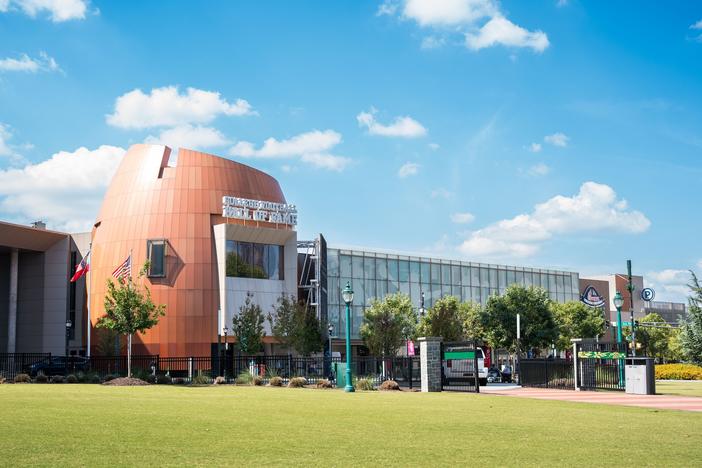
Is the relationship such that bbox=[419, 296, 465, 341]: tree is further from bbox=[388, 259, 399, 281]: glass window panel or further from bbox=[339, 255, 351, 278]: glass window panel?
bbox=[388, 259, 399, 281]: glass window panel

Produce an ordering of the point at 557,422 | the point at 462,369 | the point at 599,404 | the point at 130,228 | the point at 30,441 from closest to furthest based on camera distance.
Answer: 1. the point at 30,441
2. the point at 557,422
3. the point at 599,404
4. the point at 462,369
5. the point at 130,228

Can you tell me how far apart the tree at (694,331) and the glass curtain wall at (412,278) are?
143 ft

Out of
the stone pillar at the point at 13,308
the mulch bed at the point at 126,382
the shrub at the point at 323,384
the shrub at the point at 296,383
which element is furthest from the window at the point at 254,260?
the shrub at the point at 323,384

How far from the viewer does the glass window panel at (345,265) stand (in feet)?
271

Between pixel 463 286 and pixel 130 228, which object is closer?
pixel 130 228

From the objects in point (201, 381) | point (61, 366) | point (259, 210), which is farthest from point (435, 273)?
point (201, 381)

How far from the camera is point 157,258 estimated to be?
2662 inches

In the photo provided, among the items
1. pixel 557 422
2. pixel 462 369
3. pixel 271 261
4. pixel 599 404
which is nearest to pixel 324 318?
pixel 271 261

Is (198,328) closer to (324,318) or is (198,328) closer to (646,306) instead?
(324,318)

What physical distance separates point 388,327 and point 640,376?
1273 inches

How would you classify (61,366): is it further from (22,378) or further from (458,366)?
(458,366)

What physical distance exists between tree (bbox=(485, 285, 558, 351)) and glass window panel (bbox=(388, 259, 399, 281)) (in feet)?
62.0

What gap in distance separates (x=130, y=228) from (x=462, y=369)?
40.5m

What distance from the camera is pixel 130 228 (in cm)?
6969
